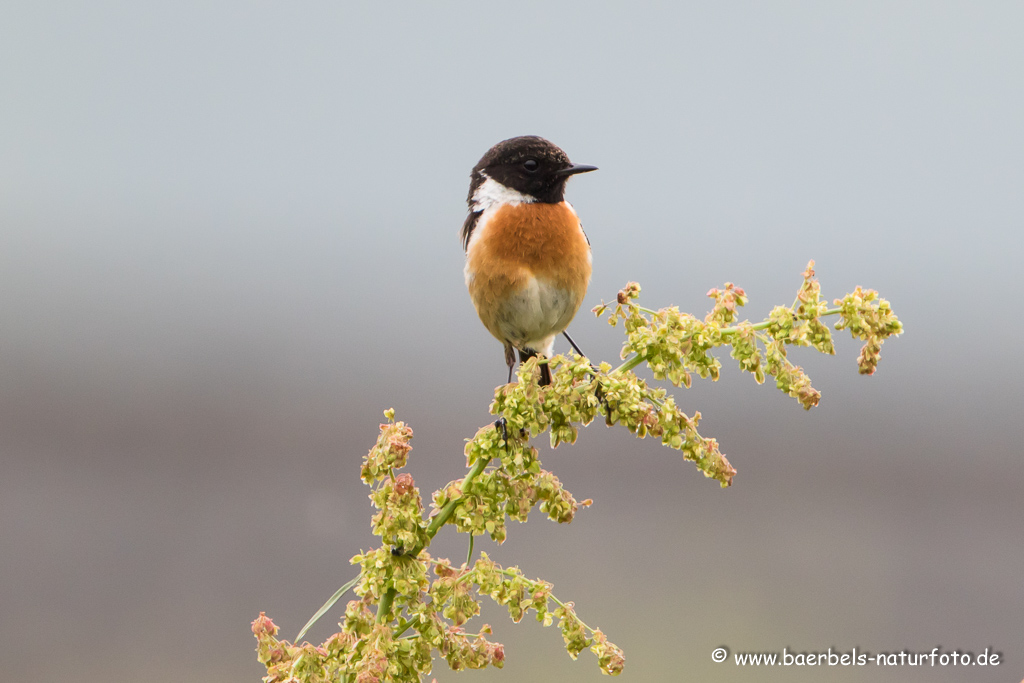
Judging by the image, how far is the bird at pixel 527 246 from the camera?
2.62m

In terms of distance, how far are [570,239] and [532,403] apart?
4.64ft

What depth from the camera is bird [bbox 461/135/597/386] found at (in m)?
2.62

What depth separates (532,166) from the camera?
2.66 metres

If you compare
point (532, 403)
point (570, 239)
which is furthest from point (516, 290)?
point (532, 403)

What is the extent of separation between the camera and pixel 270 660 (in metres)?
1.29

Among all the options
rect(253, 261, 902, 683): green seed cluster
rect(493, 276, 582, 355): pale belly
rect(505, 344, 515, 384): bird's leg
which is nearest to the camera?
rect(253, 261, 902, 683): green seed cluster

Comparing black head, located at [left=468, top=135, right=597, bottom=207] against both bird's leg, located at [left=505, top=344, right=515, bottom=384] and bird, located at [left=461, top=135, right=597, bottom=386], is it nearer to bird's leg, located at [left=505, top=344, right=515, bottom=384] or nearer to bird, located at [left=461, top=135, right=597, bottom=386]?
→ bird, located at [left=461, top=135, right=597, bottom=386]

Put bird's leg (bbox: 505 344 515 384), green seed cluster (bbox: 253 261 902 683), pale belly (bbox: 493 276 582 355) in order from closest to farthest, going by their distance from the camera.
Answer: green seed cluster (bbox: 253 261 902 683) < pale belly (bbox: 493 276 582 355) < bird's leg (bbox: 505 344 515 384)

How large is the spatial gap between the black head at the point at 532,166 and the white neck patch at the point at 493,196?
0.05 feet

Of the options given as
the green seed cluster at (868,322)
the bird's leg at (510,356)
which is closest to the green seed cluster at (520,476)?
the green seed cluster at (868,322)

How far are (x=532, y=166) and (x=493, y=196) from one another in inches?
7.1

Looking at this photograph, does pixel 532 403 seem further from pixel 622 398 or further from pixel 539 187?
pixel 539 187

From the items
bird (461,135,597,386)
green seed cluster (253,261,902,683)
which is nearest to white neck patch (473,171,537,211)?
bird (461,135,597,386)

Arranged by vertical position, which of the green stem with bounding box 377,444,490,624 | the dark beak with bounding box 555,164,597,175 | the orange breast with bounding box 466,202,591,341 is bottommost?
the green stem with bounding box 377,444,490,624
